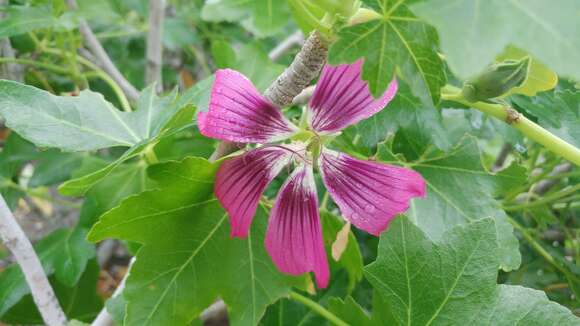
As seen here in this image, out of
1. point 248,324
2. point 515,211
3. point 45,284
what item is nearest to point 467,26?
point 248,324

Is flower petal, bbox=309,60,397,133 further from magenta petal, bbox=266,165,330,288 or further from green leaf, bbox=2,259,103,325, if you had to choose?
green leaf, bbox=2,259,103,325

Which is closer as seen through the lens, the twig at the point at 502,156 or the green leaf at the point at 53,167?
the green leaf at the point at 53,167

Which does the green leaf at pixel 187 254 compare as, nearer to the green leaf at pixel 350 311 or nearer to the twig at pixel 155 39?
the green leaf at pixel 350 311

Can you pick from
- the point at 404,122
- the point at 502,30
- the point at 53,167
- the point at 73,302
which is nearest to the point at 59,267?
the point at 73,302

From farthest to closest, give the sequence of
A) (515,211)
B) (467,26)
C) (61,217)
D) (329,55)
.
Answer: (61,217), (515,211), (329,55), (467,26)

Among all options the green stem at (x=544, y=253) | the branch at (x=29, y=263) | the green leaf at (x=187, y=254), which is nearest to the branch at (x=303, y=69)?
the green leaf at (x=187, y=254)

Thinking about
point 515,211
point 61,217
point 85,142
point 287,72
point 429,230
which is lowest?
point 61,217

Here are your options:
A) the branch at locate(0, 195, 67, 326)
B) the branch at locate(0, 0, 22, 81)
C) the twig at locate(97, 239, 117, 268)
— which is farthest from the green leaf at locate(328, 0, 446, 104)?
the twig at locate(97, 239, 117, 268)

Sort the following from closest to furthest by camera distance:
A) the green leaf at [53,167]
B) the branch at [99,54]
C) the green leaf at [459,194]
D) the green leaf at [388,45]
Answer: the green leaf at [388,45] → the green leaf at [459,194] → the branch at [99,54] → the green leaf at [53,167]

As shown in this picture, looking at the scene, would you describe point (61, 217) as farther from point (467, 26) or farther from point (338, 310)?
point (467, 26)
